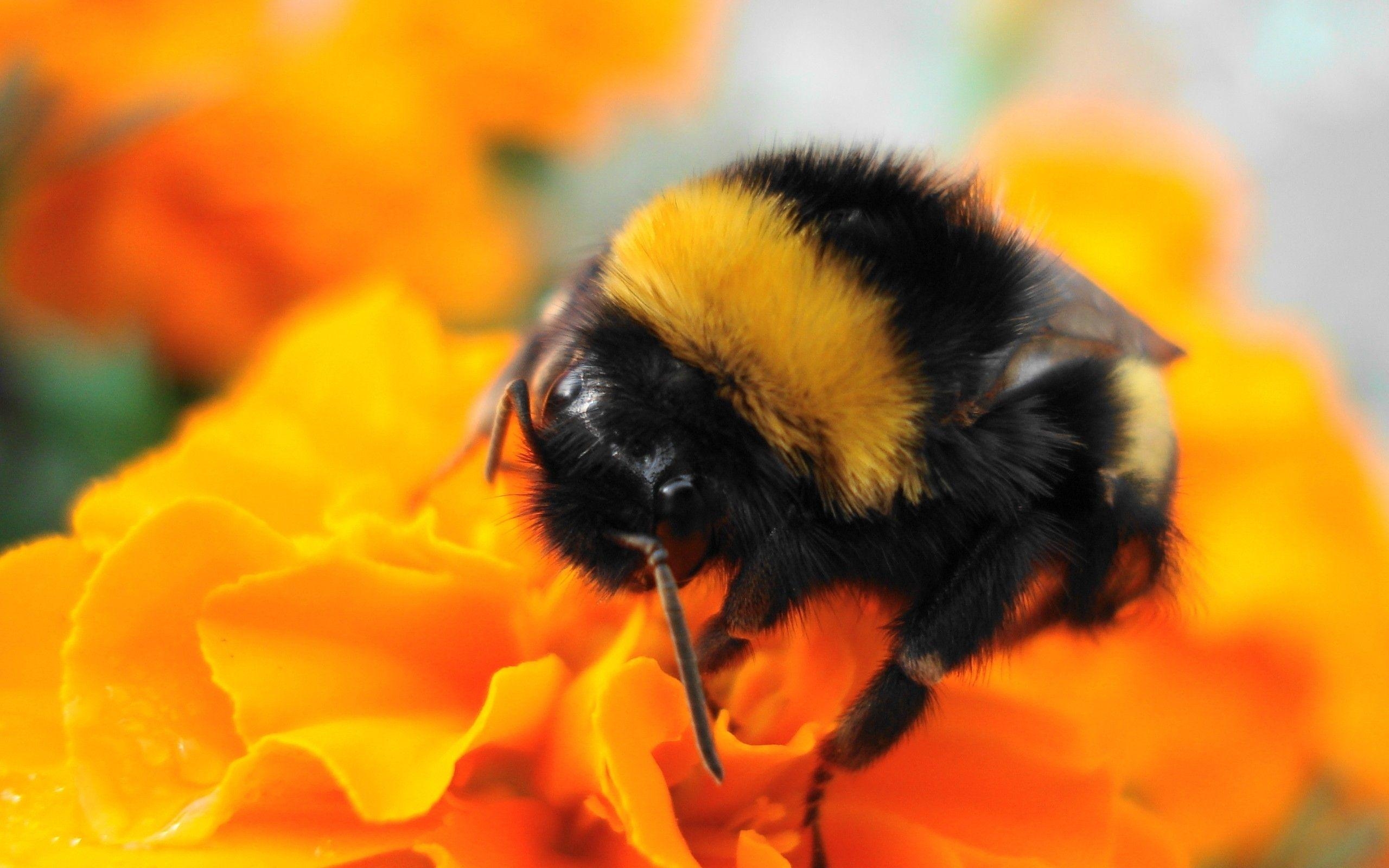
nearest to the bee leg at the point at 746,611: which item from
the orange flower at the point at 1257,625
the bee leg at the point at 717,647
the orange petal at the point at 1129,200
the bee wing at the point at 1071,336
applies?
the bee leg at the point at 717,647

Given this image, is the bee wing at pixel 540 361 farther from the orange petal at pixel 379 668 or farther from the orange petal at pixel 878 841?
the orange petal at pixel 878 841

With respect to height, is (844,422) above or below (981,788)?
above

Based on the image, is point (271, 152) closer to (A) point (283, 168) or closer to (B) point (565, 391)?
(A) point (283, 168)

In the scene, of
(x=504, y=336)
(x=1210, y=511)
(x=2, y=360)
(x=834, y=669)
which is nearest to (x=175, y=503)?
(x=834, y=669)

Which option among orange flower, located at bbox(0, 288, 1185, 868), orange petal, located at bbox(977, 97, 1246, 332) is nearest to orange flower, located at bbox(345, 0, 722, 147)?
orange petal, located at bbox(977, 97, 1246, 332)

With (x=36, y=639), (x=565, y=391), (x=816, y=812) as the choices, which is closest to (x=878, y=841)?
(x=816, y=812)

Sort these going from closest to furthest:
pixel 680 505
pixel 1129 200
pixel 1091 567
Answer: pixel 680 505
pixel 1091 567
pixel 1129 200

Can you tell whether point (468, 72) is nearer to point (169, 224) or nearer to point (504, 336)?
point (169, 224)
